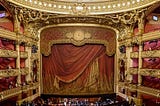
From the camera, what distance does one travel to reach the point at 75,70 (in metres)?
13.0

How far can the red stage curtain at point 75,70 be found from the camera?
12875 millimetres

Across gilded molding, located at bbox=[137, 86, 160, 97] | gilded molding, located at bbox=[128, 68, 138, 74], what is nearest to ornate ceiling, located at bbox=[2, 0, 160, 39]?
gilded molding, located at bbox=[128, 68, 138, 74]

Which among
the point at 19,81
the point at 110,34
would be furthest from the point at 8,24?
the point at 110,34

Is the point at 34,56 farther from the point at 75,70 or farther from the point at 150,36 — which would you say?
the point at 150,36

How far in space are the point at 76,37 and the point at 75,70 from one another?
211 cm

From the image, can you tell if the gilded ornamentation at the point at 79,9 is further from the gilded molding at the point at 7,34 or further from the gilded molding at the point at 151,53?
the gilded molding at the point at 151,53

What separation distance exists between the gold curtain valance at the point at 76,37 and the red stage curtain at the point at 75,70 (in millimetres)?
416

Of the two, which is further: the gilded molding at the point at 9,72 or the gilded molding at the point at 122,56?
the gilded molding at the point at 122,56

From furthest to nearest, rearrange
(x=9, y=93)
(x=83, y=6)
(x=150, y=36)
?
(x=83, y=6) → (x=150, y=36) → (x=9, y=93)

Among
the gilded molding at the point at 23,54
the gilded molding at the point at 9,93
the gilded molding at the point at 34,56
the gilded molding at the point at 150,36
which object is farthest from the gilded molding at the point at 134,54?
the gilded molding at the point at 9,93

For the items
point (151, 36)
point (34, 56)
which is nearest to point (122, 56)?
point (151, 36)

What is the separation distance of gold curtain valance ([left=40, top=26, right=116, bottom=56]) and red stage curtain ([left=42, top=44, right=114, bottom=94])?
0.42m

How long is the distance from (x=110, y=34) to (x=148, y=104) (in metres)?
5.02

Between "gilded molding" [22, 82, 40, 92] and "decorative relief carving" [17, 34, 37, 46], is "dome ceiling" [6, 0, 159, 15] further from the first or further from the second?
"gilded molding" [22, 82, 40, 92]
